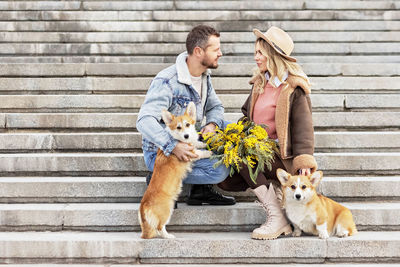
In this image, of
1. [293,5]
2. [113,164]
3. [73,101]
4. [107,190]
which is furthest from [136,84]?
[293,5]

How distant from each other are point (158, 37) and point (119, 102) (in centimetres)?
217

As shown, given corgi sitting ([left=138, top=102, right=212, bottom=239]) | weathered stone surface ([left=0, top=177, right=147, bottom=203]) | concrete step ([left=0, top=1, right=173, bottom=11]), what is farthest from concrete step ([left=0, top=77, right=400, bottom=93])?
concrete step ([left=0, top=1, right=173, bottom=11])

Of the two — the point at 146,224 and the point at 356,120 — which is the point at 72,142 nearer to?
the point at 146,224

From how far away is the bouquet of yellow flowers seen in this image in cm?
334

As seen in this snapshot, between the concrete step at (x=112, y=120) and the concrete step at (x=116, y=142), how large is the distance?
307mm

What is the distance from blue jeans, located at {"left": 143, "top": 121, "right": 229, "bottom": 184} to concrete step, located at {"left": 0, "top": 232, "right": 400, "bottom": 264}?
1.66 feet

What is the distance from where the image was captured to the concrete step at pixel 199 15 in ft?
23.8

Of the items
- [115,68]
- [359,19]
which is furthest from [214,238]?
[359,19]

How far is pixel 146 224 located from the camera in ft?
10.8

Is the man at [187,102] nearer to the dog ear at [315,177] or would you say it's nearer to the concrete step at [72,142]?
the dog ear at [315,177]

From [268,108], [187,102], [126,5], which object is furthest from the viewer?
[126,5]

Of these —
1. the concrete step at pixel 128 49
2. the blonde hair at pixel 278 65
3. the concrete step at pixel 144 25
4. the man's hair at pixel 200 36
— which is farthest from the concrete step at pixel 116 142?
the concrete step at pixel 144 25

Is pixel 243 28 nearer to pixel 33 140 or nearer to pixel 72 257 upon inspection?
pixel 33 140

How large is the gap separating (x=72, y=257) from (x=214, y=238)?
114cm
